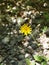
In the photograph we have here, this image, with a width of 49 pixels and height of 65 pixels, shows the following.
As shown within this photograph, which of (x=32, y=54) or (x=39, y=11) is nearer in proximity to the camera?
(x=32, y=54)

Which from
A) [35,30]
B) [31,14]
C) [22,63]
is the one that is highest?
[31,14]

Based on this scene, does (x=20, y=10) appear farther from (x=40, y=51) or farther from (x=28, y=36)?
(x=40, y=51)

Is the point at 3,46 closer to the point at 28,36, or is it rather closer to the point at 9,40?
the point at 9,40

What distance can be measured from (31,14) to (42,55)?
30.3 inches


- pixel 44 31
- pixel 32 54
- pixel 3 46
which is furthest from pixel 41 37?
pixel 3 46

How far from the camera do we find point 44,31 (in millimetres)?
3529

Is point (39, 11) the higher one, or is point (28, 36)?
point (39, 11)

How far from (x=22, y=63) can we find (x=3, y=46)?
390 mm

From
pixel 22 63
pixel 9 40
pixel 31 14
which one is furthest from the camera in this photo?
pixel 31 14

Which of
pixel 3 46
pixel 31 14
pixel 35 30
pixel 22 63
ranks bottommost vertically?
pixel 22 63

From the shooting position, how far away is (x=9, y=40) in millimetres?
3445

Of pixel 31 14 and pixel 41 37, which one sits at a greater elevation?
pixel 31 14

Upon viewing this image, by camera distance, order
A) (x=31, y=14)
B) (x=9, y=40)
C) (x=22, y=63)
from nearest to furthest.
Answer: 1. (x=22, y=63)
2. (x=9, y=40)
3. (x=31, y=14)

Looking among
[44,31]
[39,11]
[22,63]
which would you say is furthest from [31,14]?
[22,63]
